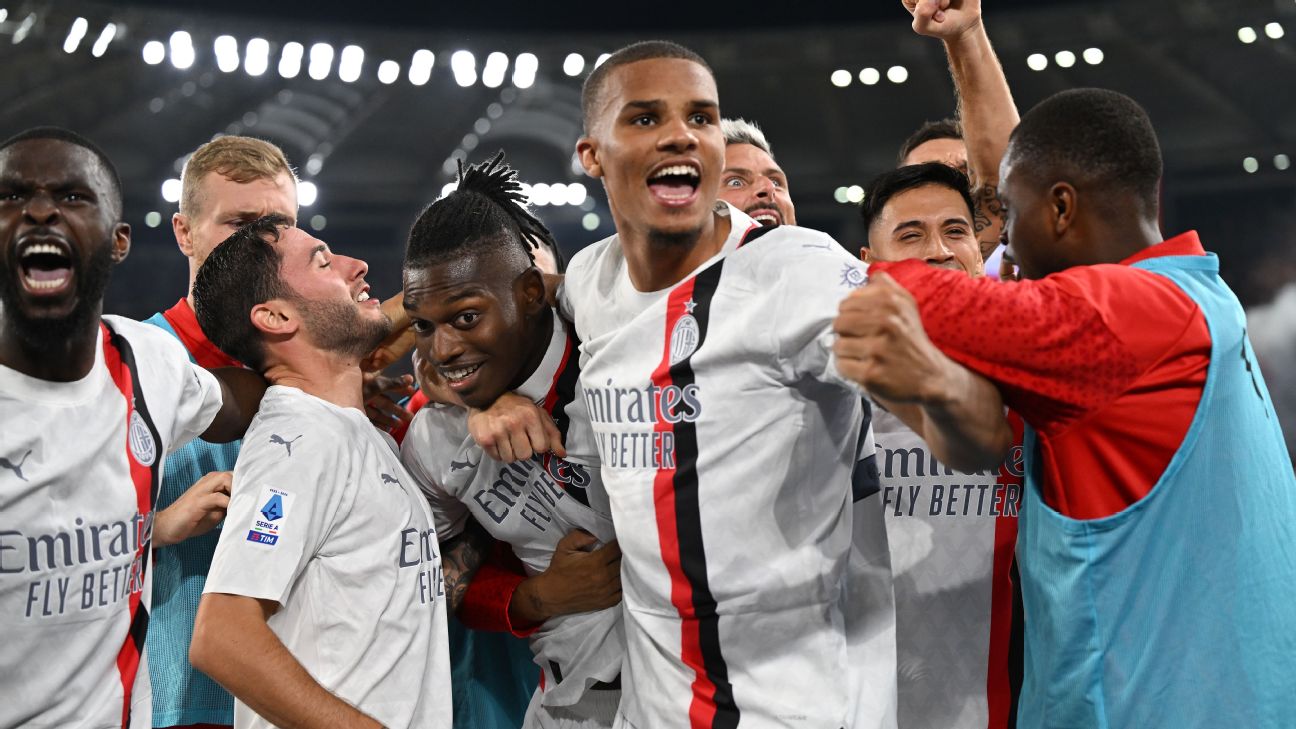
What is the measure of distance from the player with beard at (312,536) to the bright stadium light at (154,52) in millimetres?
8576

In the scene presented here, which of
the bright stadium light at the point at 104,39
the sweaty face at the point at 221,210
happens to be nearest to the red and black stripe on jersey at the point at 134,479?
the sweaty face at the point at 221,210

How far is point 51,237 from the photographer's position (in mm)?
2008

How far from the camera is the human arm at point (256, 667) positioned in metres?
2.07

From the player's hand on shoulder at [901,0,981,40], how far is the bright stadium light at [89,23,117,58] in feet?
30.6

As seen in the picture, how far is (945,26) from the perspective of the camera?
2.54 metres

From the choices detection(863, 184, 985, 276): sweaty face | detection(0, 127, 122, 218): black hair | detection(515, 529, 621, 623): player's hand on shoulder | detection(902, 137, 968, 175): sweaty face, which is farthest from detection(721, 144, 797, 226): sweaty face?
detection(0, 127, 122, 218): black hair

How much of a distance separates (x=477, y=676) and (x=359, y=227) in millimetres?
9128

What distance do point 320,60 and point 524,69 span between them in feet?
6.41

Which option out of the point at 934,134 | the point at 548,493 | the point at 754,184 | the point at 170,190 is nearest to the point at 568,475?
the point at 548,493

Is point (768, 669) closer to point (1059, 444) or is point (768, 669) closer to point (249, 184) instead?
point (1059, 444)

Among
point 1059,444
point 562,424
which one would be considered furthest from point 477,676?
point 1059,444

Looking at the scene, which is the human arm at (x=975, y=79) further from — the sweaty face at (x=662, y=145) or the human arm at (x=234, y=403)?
the human arm at (x=234, y=403)

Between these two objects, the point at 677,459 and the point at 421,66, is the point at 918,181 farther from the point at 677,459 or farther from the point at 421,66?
the point at 421,66

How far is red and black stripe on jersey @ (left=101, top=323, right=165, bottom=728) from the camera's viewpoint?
2.15 metres
